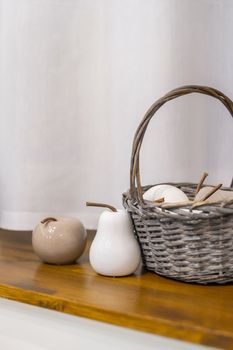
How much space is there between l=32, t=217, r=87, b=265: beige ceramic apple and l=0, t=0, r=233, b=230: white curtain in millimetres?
179

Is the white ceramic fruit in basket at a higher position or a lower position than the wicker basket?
higher

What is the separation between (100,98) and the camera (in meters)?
1.11

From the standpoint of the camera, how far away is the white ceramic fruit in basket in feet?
2.91

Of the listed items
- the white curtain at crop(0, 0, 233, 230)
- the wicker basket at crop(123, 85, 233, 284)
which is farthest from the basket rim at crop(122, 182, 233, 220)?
the white curtain at crop(0, 0, 233, 230)

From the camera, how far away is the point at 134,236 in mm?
900

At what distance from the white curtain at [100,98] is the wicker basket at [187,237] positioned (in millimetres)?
182

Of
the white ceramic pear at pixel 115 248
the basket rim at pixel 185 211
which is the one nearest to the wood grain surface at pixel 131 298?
the white ceramic pear at pixel 115 248

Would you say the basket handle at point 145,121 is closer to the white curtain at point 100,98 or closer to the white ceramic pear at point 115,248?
the white ceramic pear at point 115,248

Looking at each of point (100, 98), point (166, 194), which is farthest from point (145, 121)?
point (100, 98)

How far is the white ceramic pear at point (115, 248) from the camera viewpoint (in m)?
0.87

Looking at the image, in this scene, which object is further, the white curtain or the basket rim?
the white curtain

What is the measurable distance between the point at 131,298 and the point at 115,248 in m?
0.12

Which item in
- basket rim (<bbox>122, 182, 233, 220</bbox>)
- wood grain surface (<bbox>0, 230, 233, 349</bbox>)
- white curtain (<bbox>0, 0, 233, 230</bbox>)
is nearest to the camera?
wood grain surface (<bbox>0, 230, 233, 349</bbox>)

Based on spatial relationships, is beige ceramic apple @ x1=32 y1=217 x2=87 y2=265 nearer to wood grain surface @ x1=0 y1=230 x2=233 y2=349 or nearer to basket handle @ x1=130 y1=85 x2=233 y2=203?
wood grain surface @ x1=0 y1=230 x2=233 y2=349
